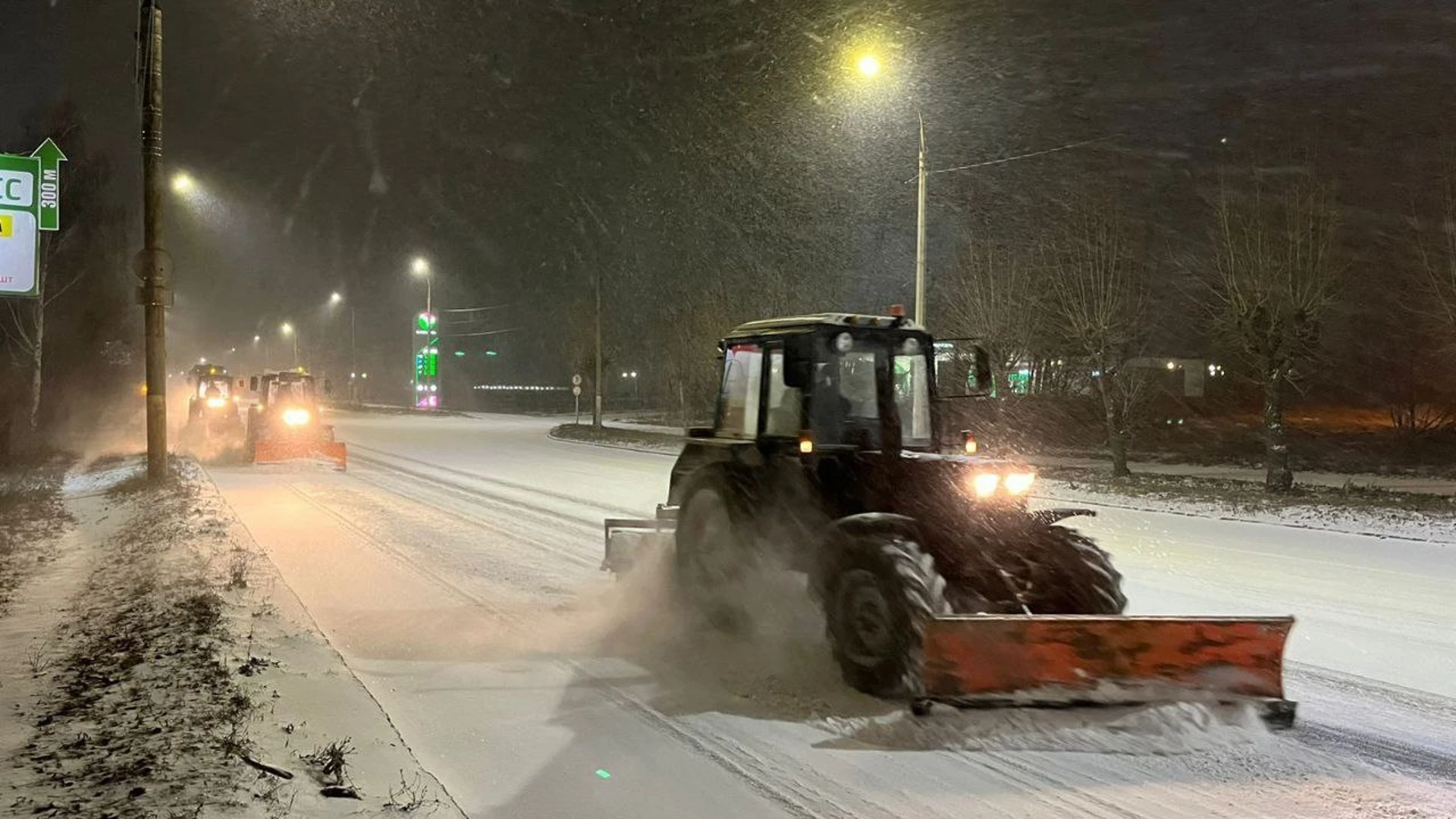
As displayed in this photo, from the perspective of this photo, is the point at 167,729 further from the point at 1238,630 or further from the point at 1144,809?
the point at 1238,630

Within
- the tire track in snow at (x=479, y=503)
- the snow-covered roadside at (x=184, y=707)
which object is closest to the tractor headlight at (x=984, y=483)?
the snow-covered roadside at (x=184, y=707)

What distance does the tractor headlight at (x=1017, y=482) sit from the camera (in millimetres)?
6582

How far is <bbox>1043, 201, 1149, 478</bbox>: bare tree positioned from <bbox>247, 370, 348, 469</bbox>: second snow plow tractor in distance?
57.2ft

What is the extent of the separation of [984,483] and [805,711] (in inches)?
72.6

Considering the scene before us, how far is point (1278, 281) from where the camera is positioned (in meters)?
19.6

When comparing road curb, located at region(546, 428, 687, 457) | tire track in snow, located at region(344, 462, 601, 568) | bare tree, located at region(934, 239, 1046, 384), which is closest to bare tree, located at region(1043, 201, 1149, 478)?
bare tree, located at region(934, 239, 1046, 384)

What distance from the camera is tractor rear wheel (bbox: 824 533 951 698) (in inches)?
232

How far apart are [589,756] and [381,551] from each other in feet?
25.4

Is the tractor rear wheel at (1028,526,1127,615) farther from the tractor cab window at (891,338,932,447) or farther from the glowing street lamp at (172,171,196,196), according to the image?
the glowing street lamp at (172,171,196,196)

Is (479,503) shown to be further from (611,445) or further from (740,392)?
(611,445)

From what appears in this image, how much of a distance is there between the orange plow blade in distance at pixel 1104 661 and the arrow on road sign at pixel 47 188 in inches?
508

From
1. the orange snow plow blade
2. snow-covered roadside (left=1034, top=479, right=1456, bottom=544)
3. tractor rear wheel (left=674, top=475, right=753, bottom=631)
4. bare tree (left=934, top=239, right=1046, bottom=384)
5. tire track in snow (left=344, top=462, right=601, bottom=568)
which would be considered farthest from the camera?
bare tree (left=934, top=239, right=1046, bottom=384)

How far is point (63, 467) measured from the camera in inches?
997

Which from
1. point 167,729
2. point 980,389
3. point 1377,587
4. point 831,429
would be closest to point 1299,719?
point 980,389
